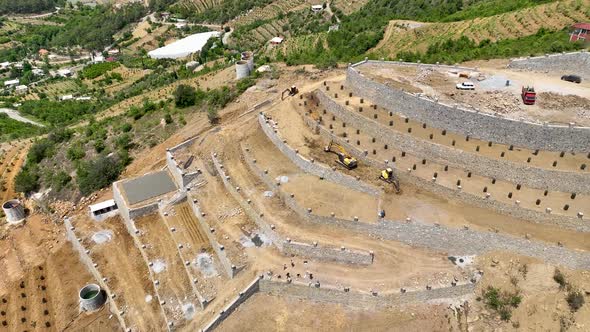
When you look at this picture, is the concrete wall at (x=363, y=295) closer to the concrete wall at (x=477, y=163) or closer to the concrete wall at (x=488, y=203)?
the concrete wall at (x=488, y=203)

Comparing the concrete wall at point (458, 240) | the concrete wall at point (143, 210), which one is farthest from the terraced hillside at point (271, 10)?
the concrete wall at point (458, 240)

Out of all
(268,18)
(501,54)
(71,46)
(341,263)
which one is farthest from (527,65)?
(71,46)

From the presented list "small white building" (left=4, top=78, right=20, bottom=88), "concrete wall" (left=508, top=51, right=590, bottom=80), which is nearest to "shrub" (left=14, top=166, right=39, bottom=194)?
"concrete wall" (left=508, top=51, right=590, bottom=80)

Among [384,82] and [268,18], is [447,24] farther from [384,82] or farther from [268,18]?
[268,18]

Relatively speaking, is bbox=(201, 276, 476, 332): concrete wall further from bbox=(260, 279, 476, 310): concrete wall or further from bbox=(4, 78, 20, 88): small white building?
bbox=(4, 78, 20, 88): small white building

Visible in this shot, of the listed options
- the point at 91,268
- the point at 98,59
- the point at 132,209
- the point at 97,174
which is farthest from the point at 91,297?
the point at 98,59

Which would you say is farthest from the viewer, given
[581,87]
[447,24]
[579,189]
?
[447,24]

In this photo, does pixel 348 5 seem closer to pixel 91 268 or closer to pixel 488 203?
pixel 488 203
